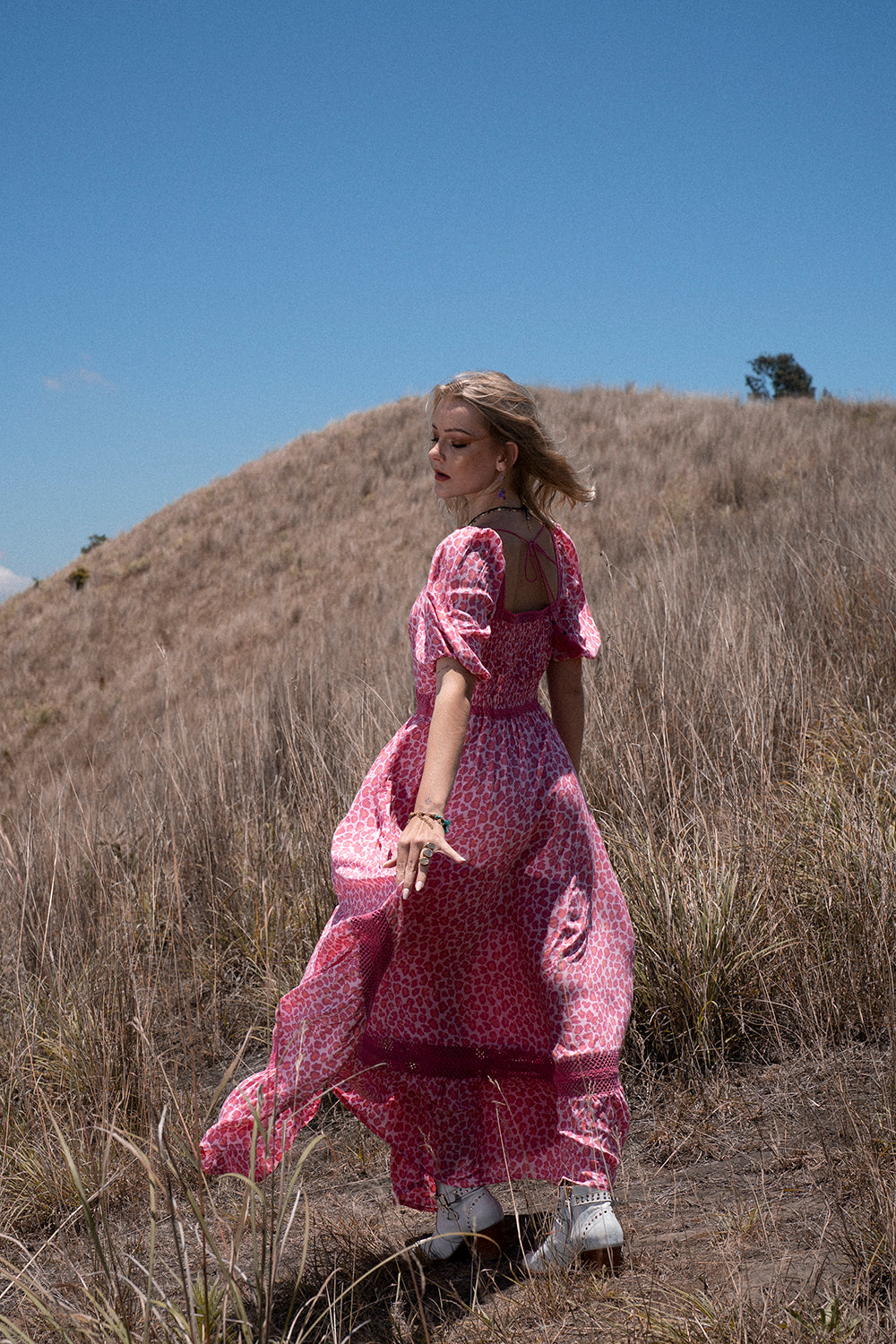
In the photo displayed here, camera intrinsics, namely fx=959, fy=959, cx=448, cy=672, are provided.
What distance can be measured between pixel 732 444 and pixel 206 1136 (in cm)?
1450

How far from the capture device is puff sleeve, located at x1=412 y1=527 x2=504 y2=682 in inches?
76.1

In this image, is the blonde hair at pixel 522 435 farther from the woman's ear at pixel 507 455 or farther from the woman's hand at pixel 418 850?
the woman's hand at pixel 418 850

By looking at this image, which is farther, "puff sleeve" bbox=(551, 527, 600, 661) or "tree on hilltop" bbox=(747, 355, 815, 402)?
"tree on hilltop" bbox=(747, 355, 815, 402)

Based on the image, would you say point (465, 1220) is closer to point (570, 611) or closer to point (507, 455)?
point (570, 611)

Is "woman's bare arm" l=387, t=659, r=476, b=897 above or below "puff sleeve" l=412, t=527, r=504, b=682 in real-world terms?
below

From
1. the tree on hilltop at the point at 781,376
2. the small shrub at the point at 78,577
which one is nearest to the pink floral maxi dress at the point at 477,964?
the small shrub at the point at 78,577

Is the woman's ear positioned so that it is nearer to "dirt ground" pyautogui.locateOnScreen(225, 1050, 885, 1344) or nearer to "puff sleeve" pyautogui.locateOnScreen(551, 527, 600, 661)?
"puff sleeve" pyautogui.locateOnScreen(551, 527, 600, 661)

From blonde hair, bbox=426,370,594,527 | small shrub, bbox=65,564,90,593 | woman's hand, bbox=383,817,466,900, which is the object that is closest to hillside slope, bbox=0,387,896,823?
small shrub, bbox=65,564,90,593

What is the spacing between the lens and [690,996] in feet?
9.05

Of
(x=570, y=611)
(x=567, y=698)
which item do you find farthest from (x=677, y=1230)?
(x=570, y=611)

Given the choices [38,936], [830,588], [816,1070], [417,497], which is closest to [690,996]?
[816,1070]

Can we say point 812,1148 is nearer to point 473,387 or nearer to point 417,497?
point 473,387

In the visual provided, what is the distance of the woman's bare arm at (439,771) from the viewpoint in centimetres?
176

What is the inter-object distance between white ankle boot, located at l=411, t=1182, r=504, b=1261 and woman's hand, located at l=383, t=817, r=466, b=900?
0.83m
